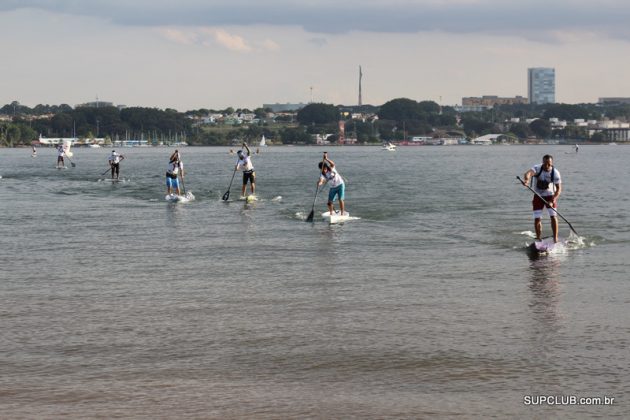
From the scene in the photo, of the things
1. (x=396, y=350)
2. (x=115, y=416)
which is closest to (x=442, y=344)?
(x=396, y=350)

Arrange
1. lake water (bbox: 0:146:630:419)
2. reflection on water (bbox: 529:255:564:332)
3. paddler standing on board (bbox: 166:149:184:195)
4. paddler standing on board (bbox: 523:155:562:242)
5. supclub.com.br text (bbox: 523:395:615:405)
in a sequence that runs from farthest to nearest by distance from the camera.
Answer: paddler standing on board (bbox: 166:149:184:195), paddler standing on board (bbox: 523:155:562:242), reflection on water (bbox: 529:255:564:332), lake water (bbox: 0:146:630:419), supclub.com.br text (bbox: 523:395:615:405)

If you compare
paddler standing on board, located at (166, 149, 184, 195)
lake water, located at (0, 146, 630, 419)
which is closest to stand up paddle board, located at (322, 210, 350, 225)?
lake water, located at (0, 146, 630, 419)

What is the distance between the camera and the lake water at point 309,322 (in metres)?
10.5

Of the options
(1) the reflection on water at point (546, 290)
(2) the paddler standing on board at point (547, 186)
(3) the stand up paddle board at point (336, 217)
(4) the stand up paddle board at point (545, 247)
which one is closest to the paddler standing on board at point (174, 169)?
(3) the stand up paddle board at point (336, 217)

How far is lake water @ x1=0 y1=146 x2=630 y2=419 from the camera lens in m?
10.5

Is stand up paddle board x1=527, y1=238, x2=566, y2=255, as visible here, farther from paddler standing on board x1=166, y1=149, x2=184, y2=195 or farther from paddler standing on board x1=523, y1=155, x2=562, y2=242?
paddler standing on board x1=166, y1=149, x2=184, y2=195

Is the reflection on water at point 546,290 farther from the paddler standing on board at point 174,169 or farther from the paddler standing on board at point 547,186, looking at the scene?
the paddler standing on board at point 174,169

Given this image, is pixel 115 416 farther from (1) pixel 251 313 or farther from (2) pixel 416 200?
(2) pixel 416 200

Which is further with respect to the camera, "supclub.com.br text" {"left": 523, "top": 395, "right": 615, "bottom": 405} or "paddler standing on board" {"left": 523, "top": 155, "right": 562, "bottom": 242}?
"paddler standing on board" {"left": 523, "top": 155, "right": 562, "bottom": 242}

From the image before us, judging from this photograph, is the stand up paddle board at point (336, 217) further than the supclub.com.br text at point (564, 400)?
Yes

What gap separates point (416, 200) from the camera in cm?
4150

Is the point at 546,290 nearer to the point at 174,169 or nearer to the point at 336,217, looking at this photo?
the point at 336,217

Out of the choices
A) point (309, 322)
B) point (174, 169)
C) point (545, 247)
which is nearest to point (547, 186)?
point (545, 247)

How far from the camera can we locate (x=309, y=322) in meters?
14.3
